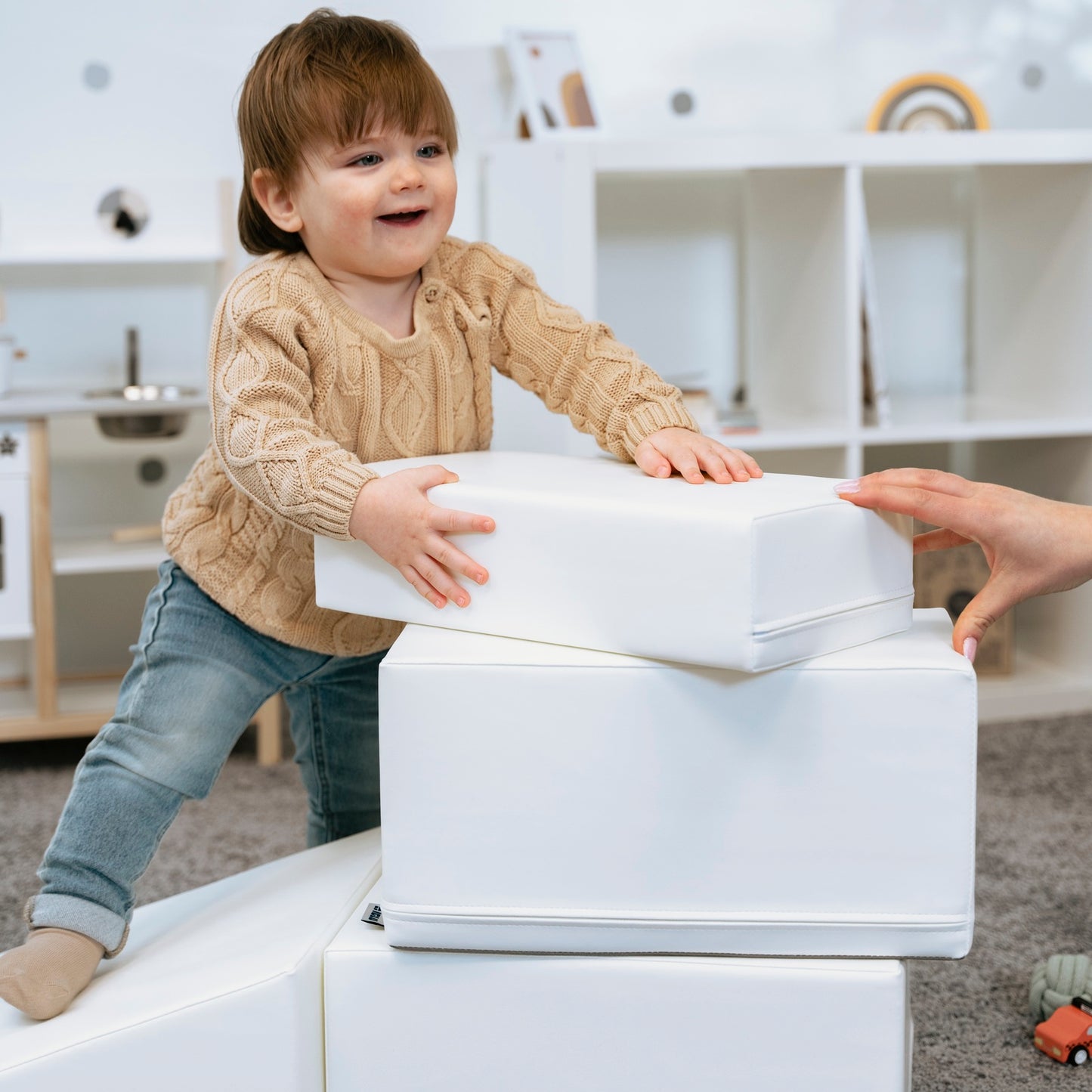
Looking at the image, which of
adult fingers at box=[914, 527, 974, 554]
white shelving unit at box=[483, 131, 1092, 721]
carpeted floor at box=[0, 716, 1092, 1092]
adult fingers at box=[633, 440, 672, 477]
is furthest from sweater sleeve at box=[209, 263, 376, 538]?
white shelving unit at box=[483, 131, 1092, 721]

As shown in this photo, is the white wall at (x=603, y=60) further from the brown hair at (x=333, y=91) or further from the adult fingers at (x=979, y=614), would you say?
the adult fingers at (x=979, y=614)

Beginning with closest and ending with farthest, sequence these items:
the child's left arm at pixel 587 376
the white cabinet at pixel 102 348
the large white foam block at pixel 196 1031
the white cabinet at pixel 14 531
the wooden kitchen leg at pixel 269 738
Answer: the large white foam block at pixel 196 1031, the child's left arm at pixel 587 376, the white cabinet at pixel 14 531, the wooden kitchen leg at pixel 269 738, the white cabinet at pixel 102 348

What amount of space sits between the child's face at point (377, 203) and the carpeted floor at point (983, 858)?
870 mm

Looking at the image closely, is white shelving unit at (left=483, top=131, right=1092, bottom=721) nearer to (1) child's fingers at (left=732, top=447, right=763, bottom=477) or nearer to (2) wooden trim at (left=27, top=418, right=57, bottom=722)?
(2) wooden trim at (left=27, top=418, right=57, bottom=722)

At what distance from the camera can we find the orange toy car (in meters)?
1.22

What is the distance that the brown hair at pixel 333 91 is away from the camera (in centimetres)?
104

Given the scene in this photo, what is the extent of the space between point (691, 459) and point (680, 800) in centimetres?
26

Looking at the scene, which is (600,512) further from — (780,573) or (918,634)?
(918,634)

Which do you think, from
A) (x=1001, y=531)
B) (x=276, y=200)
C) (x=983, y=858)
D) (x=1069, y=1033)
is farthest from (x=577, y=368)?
(x=983, y=858)

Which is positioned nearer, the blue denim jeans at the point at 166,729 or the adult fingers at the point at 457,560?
the adult fingers at the point at 457,560

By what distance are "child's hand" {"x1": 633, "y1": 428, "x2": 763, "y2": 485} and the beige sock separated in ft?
1.84

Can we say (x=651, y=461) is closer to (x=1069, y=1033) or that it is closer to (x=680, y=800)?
(x=680, y=800)

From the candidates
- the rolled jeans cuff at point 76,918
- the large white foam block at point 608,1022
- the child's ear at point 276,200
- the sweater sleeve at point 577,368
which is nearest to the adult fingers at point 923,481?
the sweater sleeve at point 577,368

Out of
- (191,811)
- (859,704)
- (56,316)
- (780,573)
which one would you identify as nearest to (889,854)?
(859,704)
